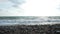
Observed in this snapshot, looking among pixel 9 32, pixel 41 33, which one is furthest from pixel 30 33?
Answer: pixel 9 32

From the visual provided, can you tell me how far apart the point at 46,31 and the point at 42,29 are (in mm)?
516

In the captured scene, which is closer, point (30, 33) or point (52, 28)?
point (30, 33)

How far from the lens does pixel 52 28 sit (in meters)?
11.2

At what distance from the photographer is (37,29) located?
36.5 feet

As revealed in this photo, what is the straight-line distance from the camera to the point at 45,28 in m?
11.2

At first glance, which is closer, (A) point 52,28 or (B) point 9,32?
(B) point 9,32

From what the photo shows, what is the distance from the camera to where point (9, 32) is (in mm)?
10500

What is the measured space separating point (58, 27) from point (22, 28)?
9.87 feet

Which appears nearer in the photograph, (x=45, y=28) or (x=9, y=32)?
(x=9, y=32)

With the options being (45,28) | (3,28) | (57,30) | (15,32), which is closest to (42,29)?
(45,28)

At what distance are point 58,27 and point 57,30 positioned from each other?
656 mm

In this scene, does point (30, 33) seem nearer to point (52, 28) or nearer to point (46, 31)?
point (46, 31)

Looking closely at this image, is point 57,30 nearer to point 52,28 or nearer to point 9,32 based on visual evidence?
point 52,28

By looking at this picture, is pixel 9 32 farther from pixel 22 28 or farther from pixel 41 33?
pixel 41 33
